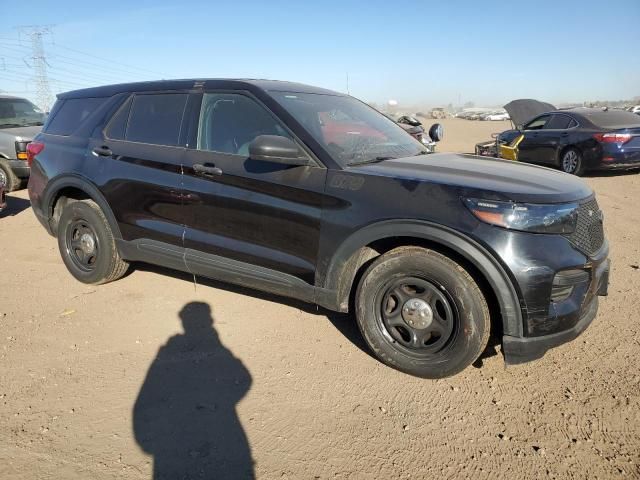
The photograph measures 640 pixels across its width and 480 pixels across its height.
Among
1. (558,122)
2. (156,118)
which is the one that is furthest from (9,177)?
(558,122)

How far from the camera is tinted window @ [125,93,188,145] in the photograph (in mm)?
3676

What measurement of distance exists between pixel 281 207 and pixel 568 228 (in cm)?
177

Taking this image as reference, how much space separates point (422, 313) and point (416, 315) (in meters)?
0.04

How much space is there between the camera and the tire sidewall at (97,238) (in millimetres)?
4113

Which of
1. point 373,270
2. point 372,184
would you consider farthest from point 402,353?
point 372,184

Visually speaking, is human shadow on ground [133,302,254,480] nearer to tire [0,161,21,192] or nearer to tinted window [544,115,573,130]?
tire [0,161,21,192]

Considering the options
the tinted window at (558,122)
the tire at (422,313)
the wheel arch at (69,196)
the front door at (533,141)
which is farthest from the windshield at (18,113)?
the tinted window at (558,122)

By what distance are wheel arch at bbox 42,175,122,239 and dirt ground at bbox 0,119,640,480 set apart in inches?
32.0

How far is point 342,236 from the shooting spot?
2.92 meters

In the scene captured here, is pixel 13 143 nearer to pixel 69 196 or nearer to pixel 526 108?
pixel 69 196

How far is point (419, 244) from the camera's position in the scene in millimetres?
2816

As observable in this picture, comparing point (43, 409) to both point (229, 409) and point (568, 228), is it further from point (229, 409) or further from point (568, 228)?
point (568, 228)

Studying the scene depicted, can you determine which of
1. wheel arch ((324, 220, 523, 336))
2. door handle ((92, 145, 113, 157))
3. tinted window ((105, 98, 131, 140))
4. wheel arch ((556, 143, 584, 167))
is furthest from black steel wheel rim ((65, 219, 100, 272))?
wheel arch ((556, 143, 584, 167))

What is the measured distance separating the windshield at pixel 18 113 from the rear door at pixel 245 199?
7.98 metres
